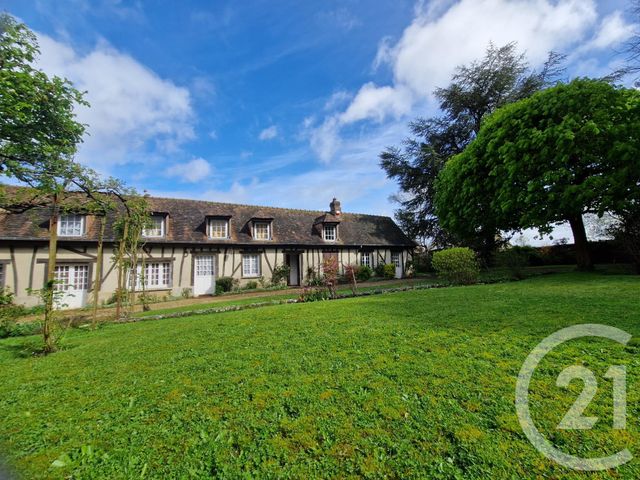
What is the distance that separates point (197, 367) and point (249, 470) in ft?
6.94

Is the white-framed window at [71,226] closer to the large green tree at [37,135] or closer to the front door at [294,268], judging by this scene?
the large green tree at [37,135]

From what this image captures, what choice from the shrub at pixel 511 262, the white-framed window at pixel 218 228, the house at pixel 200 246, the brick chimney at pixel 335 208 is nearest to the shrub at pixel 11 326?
the house at pixel 200 246

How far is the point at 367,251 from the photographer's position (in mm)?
19266

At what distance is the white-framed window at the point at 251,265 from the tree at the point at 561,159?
37.5 feet

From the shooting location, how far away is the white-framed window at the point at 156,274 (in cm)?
1345

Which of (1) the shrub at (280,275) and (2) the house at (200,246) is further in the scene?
(1) the shrub at (280,275)

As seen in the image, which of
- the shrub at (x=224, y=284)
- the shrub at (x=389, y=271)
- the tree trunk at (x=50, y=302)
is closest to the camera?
the tree trunk at (x=50, y=302)

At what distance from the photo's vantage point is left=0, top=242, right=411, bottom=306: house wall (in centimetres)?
1123

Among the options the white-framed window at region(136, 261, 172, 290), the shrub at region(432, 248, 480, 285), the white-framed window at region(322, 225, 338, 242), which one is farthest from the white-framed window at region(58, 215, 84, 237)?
the shrub at region(432, 248, 480, 285)

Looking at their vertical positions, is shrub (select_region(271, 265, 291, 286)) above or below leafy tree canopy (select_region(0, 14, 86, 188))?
below

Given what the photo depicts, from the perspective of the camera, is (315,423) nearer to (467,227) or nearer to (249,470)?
(249,470)

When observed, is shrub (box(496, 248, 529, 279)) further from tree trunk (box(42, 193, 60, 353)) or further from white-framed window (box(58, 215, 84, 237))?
white-framed window (box(58, 215, 84, 237))

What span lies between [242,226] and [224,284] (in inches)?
148

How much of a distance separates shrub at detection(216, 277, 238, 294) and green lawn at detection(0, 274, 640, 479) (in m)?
9.53
